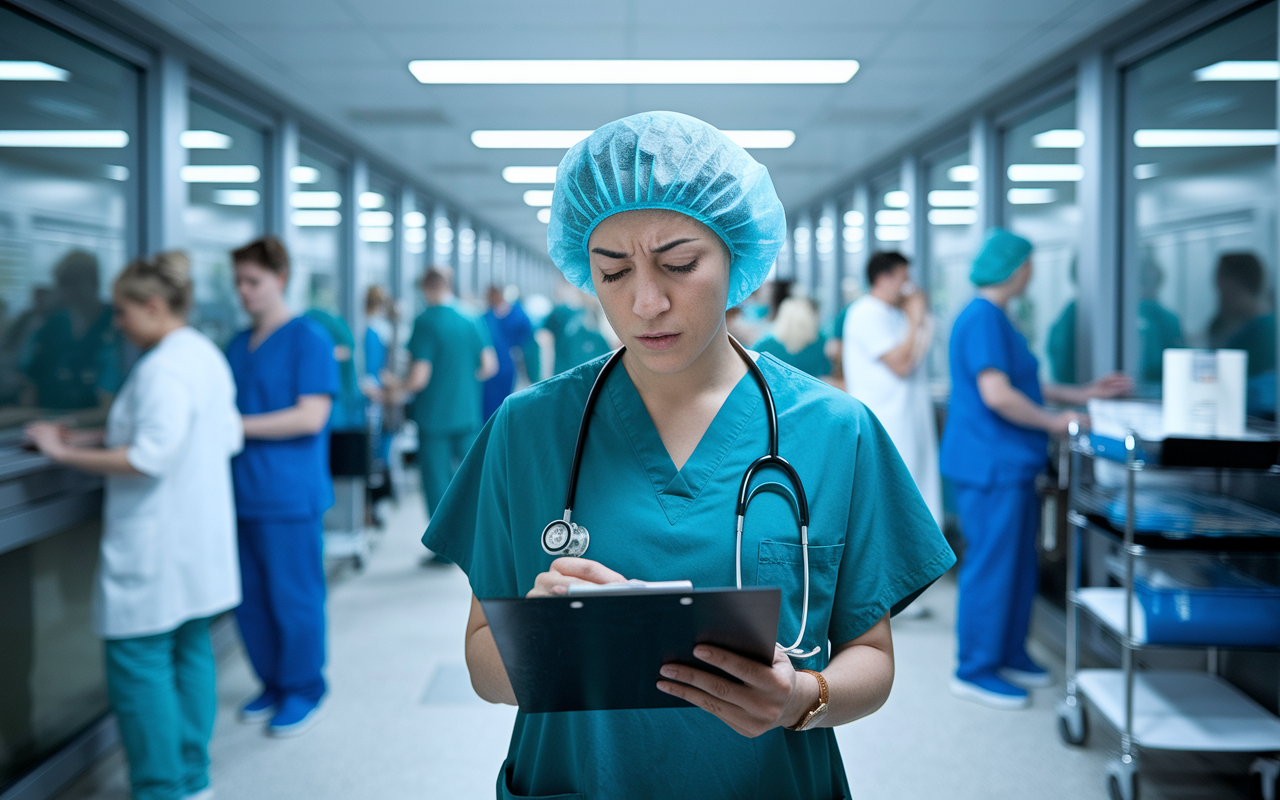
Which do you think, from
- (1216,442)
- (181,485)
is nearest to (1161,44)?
(1216,442)

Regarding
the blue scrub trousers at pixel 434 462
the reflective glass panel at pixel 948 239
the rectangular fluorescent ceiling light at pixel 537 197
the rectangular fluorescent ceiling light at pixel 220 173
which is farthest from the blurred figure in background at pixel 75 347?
the rectangular fluorescent ceiling light at pixel 537 197

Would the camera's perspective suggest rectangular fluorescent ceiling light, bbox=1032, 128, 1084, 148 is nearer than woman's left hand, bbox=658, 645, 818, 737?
No

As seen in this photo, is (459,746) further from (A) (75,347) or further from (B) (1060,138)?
(B) (1060,138)

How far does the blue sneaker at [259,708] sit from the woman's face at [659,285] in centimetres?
239

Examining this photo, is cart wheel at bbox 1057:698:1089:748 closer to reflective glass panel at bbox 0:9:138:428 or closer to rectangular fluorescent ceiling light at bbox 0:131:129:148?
reflective glass panel at bbox 0:9:138:428

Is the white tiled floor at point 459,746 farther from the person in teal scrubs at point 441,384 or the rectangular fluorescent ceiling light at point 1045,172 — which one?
the rectangular fluorescent ceiling light at point 1045,172

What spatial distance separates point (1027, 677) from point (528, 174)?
4824mm

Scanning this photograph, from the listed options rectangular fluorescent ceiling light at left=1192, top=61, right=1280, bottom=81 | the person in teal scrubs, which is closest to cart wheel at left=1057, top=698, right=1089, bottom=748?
rectangular fluorescent ceiling light at left=1192, top=61, right=1280, bottom=81

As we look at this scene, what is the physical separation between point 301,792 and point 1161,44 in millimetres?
3596

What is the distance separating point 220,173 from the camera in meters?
3.56

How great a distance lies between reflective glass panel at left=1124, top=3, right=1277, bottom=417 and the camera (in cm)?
248

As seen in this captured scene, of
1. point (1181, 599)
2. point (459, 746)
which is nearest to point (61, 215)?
point (459, 746)

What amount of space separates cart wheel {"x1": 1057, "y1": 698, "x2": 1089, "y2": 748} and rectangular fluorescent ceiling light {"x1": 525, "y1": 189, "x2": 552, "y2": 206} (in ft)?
18.3

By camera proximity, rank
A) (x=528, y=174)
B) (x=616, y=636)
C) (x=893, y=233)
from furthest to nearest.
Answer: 1. (x=528, y=174)
2. (x=893, y=233)
3. (x=616, y=636)
